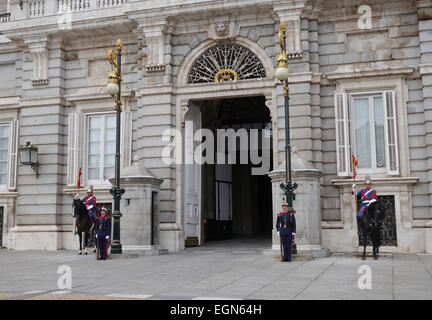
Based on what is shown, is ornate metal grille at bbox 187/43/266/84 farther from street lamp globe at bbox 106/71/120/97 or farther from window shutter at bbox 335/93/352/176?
street lamp globe at bbox 106/71/120/97

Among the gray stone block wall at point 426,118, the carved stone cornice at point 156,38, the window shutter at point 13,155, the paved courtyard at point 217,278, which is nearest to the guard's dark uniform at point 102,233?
the paved courtyard at point 217,278

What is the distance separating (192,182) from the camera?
19922 millimetres

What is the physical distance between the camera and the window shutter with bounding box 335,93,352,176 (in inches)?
687

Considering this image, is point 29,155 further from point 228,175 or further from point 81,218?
point 228,175

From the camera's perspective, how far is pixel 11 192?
2103cm

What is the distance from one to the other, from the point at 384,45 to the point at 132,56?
9.45 m

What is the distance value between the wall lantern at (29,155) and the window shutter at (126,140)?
349 cm

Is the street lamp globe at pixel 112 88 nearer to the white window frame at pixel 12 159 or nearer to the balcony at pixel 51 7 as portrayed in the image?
the balcony at pixel 51 7

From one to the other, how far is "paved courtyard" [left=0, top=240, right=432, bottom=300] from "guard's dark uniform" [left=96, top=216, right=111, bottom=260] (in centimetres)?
41

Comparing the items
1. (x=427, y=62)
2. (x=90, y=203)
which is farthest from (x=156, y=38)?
(x=427, y=62)

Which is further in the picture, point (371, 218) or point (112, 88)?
point (112, 88)

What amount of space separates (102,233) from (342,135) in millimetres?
8525

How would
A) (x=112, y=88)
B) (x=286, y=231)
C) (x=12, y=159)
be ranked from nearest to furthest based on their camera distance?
(x=286, y=231) → (x=112, y=88) → (x=12, y=159)

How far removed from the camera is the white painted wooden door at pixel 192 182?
63.8ft
